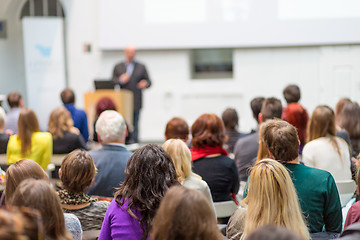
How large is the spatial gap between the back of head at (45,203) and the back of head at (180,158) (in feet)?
4.36

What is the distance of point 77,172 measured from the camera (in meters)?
2.77

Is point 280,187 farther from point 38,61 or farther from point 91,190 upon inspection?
point 38,61

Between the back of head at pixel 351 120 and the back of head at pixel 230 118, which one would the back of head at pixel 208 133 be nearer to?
the back of head at pixel 230 118

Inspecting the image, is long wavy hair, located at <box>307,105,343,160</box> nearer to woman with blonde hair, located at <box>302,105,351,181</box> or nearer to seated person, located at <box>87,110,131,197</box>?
woman with blonde hair, located at <box>302,105,351,181</box>

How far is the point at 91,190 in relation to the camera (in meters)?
3.53

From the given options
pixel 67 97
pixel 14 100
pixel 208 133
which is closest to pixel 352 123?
pixel 208 133

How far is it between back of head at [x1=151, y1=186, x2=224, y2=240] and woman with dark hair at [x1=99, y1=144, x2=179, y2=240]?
672mm

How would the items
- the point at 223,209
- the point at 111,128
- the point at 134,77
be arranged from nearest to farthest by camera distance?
the point at 223,209 < the point at 111,128 < the point at 134,77

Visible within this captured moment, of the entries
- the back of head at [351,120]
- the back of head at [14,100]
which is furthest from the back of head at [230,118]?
the back of head at [14,100]

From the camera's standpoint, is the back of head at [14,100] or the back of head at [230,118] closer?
the back of head at [230,118]

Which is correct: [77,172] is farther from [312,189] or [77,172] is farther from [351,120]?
[351,120]

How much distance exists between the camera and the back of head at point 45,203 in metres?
1.72

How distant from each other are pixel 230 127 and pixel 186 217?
3731 millimetres

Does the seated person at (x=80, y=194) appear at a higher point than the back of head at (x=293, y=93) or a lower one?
lower
